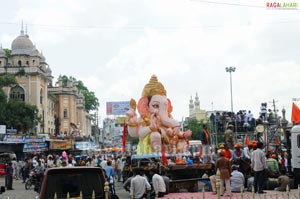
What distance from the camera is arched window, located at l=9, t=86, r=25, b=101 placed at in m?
69.8

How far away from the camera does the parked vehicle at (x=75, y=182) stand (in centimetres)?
853

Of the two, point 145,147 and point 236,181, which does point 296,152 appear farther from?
point 145,147

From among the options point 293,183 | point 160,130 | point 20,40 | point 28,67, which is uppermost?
point 20,40

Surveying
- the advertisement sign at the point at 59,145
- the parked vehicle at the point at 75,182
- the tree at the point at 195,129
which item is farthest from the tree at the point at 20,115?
the parked vehicle at the point at 75,182

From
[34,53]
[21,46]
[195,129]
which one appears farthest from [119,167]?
[195,129]

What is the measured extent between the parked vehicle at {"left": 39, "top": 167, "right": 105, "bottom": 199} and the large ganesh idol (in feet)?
54.5

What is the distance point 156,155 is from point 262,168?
1024cm

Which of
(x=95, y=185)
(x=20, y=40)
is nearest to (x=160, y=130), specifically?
(x=95, y=185)

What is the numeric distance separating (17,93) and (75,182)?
6405 centimetres

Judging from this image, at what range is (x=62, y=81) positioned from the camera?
9538cm

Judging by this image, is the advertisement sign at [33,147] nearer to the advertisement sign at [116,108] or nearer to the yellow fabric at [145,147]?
the advertisement sign at [116,108]

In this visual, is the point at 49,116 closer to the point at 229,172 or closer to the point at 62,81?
the point at 62,81

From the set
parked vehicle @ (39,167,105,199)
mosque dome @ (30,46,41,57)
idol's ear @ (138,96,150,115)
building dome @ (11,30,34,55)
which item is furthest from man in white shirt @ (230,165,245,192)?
building dome @ (11,30,34,55)

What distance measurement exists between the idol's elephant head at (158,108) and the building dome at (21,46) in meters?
49.5
